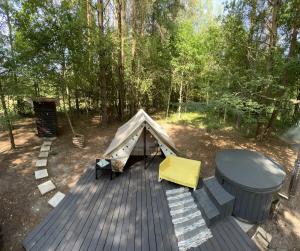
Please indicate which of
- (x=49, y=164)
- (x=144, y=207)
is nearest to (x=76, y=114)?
(x=49, y=164)

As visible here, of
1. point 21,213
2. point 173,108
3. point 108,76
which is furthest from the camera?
point 173,108

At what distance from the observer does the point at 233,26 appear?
22.8 feet

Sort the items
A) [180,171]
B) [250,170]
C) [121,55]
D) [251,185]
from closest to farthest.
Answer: [251,185] < [250,170] < [180,171] < [121,55]

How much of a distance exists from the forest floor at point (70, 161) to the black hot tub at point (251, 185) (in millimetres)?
632

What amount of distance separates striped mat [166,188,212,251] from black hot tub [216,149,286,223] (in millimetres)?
891

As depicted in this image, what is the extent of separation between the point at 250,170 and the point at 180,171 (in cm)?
162

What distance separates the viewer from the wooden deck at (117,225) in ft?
10.5

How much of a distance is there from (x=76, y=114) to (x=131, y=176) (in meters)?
8.16

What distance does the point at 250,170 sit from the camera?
4.39 meters

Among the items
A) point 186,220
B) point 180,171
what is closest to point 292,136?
point 180,171

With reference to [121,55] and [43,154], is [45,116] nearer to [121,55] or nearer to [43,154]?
[43,154]

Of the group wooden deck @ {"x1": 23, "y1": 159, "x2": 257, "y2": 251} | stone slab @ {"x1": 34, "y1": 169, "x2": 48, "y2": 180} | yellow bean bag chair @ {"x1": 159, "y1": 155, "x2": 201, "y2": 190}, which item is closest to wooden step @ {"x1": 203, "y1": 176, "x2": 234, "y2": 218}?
wooden deck @ {"x1": 23, "y1": 159, "x2": 257, "y2": 251}

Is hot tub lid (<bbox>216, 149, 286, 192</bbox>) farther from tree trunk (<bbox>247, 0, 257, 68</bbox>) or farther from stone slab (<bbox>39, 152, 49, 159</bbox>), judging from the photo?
stone slab (<bbox>39, 152, 49, 159</bbox>)

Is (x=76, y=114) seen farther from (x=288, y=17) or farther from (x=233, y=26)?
(x=288, y=17)
